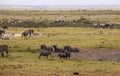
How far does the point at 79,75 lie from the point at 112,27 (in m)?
39.2

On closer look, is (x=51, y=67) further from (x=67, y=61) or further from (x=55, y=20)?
(x=55, y=20)

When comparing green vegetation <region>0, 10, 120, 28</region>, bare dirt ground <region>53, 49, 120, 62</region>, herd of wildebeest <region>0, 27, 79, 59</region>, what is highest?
herd of wildebeest <region>0, 27, 79, 59</region>

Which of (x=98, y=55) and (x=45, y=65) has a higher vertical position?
(x=45, y=65)

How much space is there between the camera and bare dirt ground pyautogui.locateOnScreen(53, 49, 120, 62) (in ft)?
104

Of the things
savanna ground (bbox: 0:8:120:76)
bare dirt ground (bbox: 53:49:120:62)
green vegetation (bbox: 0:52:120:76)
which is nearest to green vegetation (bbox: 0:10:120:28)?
savanna ground (bbox: 0:8:120:76)

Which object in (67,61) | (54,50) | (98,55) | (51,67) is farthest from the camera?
(54,50)

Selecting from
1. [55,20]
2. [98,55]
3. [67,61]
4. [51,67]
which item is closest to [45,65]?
[51,67]

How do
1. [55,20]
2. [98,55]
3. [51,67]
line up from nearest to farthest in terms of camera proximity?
[51,67], [98,55], [55,20]

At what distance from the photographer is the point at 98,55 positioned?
3341 centimetres

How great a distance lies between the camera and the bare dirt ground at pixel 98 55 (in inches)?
1248

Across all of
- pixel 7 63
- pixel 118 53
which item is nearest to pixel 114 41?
pixel 118 53

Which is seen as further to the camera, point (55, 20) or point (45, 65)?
point (55, 20)

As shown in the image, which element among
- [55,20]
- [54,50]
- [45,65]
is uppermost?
[45,65]

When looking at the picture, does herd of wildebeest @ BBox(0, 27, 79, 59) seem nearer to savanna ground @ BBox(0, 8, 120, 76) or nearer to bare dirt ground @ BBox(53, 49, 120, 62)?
savanna ground @ BBox(0, 8, 120, 76)
